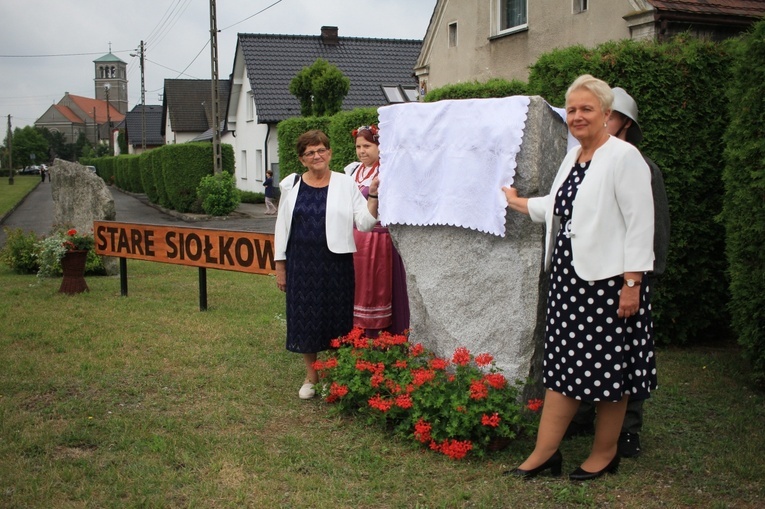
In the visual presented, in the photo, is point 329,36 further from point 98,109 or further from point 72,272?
point 98,109

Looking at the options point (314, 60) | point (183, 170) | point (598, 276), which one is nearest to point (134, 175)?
point (314, 60)

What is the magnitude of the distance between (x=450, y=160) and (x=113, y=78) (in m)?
150

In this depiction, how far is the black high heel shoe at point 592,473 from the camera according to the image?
3.73 metres

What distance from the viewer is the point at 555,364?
3.65 metres

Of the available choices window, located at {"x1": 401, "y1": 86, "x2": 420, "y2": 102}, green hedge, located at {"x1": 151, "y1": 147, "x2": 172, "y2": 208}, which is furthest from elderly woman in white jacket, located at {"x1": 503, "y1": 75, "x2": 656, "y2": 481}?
window, located at {"x1": 401, "y1": 86, "x2": 420, "y2": 102}

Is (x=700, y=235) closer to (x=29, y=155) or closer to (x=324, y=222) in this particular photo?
(x=324, y=222)

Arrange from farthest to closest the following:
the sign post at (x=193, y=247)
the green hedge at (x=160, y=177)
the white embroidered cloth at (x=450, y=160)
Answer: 1. the green hedge at (x=160, y=177)
2. the sign post at (x=193, y=247)
3. the white embroidered cloth at (x=450, y=160)

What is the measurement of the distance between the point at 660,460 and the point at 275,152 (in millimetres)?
29283

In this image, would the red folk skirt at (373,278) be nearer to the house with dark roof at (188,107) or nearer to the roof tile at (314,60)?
the roof tile at (314,60)

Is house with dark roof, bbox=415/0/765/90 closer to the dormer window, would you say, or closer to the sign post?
the dormer window

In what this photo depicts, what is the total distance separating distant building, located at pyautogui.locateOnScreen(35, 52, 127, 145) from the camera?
139 m

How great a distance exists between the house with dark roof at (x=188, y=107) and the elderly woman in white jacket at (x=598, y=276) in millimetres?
50412

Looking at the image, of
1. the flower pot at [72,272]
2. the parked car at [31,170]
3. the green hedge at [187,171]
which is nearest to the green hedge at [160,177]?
the green hedge at [187,171]

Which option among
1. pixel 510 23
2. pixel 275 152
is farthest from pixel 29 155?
pixel 510 23
